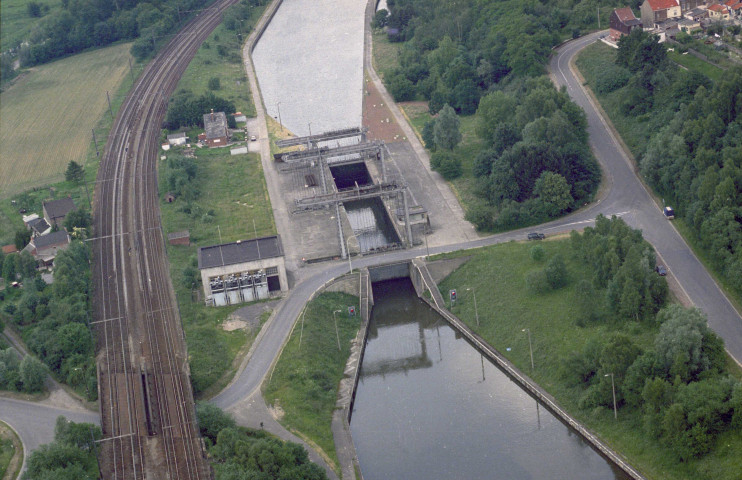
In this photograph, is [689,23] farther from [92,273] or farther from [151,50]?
[151,50]

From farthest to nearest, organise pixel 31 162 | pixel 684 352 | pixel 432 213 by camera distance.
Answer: pixel 31 162 < pixel 432 213 < pixel 684 352

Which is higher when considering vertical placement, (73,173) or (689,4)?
(689,4)

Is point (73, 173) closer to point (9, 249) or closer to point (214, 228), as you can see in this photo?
point (9, 249)

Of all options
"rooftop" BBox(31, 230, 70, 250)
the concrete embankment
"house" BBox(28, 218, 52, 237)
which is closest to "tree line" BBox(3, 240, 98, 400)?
"rooftop" BBox(31, 230, 70, 250)

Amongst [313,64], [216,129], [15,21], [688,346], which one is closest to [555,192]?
[688,346]

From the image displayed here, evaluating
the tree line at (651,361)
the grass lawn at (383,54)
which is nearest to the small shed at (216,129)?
the grass lawn at (383,54)

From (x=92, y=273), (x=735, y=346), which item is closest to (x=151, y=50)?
(x=92, y=273)
